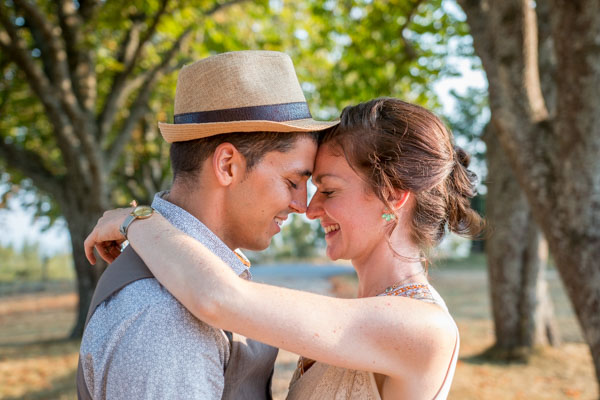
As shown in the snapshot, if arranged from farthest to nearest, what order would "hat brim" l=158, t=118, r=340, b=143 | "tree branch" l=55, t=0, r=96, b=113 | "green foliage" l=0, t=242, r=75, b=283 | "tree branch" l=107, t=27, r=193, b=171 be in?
1. "green foliage" l=0, t=242, r=75, b=283
2. "tree branch" l=55, t=0, r=96, b=113
3. "tree branch" l=107, t=27, r=193, b=171
4. "hat brim" l=158, t=118, r=340, b=143

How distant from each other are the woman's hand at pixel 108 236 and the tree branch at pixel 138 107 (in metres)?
7.25

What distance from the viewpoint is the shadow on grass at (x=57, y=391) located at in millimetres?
7398

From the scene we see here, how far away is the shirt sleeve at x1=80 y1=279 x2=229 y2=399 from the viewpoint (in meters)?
1.57

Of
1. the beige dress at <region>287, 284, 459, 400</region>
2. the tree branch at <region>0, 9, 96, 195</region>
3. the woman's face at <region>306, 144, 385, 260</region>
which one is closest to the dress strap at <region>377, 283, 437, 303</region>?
the beige dress at <region>287, 284, 459, 400</region>

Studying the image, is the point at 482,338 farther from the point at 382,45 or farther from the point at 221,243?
the point at 221,243

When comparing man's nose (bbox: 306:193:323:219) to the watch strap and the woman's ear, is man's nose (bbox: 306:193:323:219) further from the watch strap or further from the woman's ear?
the watch strap

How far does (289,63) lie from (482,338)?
953cm

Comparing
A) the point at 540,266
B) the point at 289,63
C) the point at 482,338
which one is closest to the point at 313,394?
the point at 289,63

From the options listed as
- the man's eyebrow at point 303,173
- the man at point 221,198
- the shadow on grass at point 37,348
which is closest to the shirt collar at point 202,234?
the man at point 221,198

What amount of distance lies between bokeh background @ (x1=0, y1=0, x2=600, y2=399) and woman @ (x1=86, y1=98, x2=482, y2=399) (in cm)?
197

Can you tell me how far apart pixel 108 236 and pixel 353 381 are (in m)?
1.09

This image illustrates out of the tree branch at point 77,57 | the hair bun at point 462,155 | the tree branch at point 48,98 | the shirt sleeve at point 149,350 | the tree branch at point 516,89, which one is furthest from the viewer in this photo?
the tree branch at point 77,57

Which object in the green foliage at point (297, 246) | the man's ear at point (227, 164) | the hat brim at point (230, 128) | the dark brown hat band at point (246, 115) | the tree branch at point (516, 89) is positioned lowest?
the green foliage at point (297, 246)

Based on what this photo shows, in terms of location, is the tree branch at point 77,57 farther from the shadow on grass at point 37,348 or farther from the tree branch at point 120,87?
the shadow on grass at point 37,348
